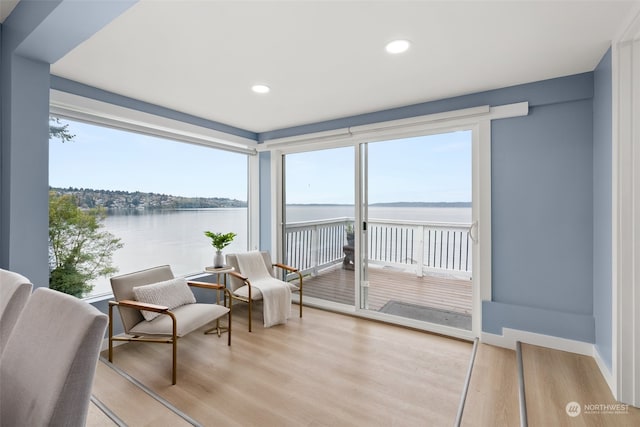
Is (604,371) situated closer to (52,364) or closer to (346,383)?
(346,383)

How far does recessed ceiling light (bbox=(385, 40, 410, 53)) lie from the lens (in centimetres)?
195

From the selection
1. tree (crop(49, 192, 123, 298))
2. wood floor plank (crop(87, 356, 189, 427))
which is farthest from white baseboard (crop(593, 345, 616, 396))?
tree (crop(49, 192, 123, 298))

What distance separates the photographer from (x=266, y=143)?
422 cm

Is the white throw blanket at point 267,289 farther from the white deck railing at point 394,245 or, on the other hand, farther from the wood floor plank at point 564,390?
the wood floor plank at point 564,390

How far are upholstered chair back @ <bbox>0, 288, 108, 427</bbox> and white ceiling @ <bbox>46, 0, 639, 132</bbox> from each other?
1.56m

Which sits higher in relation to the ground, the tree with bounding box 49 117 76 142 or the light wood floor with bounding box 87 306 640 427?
the tree with bounding box 49 117 76 142

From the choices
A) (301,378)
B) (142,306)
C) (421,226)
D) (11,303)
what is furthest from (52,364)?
(421,226)

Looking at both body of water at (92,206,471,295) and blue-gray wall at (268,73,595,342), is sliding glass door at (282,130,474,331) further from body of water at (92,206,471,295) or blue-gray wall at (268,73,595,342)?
blue-gray wall at (268,73,595,342)

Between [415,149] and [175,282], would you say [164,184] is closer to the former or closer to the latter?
[175,282]

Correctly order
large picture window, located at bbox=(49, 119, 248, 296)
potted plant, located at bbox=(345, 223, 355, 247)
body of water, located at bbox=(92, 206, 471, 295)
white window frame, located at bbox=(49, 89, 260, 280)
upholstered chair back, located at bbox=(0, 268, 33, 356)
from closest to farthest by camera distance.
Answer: upholstered chair back, located at bbox=(0, 268, 33, 356) → white window frame, located at bbox=(49, 89, 260, 280) → large picture window, located at bbox=(49, 119, 248, 296) → body of water, located at bbox=(92, 206, 471, 295) → potted plant, located at bbox=(345, 223, 355, 247)

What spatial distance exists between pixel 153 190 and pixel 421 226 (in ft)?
12.9

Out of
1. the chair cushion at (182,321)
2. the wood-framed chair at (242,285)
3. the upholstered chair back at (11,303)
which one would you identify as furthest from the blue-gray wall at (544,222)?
the upholstered chair back at (11,303)

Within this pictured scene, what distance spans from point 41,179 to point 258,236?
109 inches

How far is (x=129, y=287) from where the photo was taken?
8.41 ft
